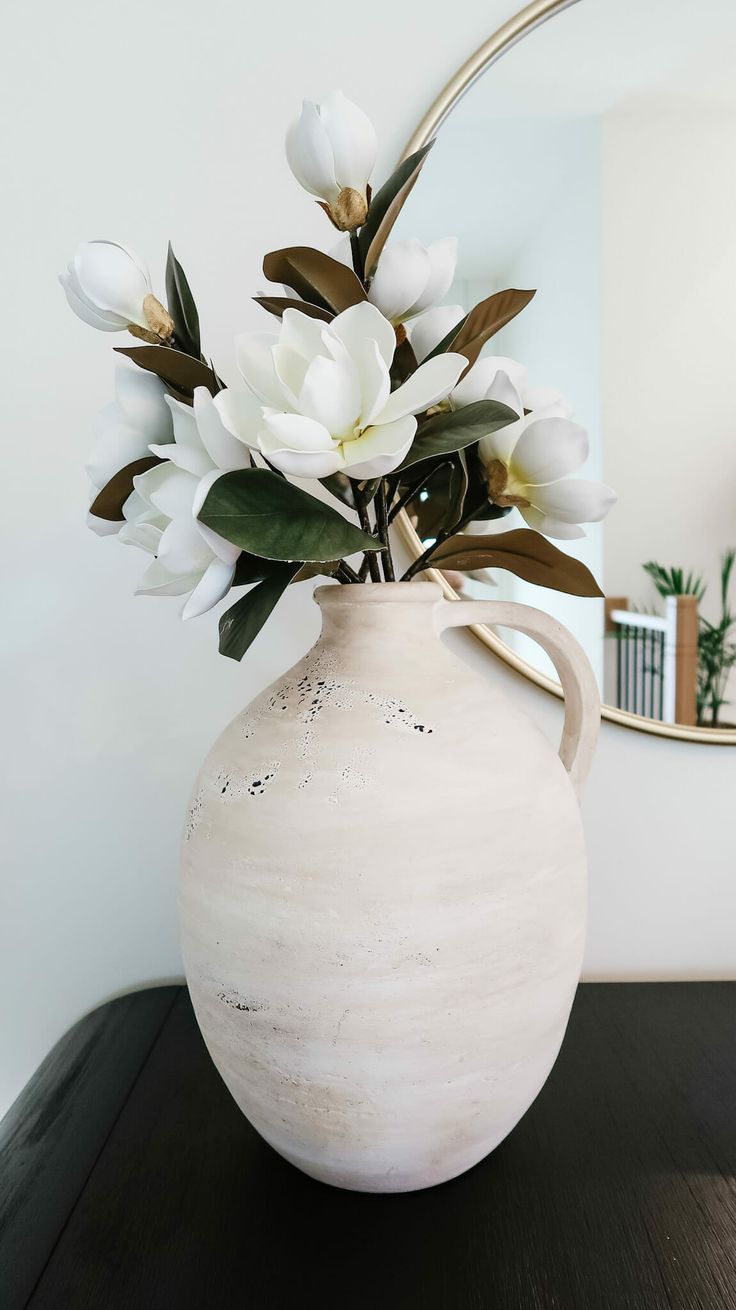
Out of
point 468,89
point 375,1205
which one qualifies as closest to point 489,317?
point 468,89

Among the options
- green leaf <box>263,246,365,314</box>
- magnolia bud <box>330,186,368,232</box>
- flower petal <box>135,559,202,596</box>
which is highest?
magnolia bud <box>330,186,368,232</box>

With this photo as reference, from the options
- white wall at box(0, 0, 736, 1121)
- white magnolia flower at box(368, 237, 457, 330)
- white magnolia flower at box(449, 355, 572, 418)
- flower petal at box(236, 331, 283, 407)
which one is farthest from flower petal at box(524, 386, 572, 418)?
white wall at box(0, 0, 736, 1121)

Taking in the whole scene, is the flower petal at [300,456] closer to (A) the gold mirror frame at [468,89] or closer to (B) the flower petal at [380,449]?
(B) the flower petal at [380,449]

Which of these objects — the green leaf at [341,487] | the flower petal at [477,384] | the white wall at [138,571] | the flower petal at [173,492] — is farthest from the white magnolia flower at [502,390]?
the white wall at [138,571]

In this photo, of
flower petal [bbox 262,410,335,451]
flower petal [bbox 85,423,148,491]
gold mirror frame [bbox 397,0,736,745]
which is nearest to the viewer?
flower petal [bbox 262,410,335,451]

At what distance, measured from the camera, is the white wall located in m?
0.87

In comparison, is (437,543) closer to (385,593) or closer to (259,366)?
(385,593)

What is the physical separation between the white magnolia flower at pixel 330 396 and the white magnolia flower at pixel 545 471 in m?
0.10

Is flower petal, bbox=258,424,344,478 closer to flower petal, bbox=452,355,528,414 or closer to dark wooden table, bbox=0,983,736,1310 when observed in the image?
flower petal, bbox=452,355,528,414

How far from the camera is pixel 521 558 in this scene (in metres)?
0.64

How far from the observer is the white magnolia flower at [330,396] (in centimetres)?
47

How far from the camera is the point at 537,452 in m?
0.57

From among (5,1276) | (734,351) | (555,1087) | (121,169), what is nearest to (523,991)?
(555,1087)

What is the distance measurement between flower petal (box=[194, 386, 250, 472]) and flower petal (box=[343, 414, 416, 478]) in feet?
0.23
